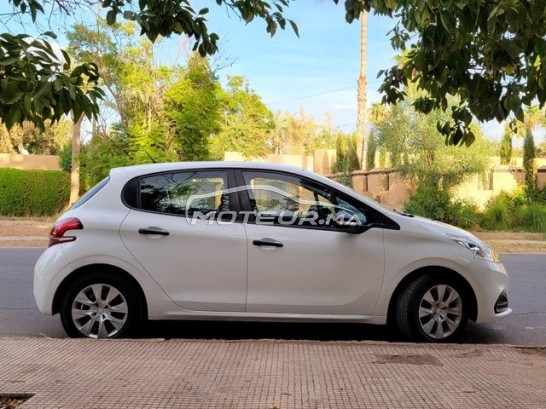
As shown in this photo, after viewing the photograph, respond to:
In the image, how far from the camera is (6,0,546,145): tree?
250cm

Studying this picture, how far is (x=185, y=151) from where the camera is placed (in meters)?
17.4

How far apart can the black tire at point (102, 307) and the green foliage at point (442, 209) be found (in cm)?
1600

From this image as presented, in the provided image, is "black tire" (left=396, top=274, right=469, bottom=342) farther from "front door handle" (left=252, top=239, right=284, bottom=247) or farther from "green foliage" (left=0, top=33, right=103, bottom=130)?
"green foliage" (left=0, top=33, right=103, bottom=130)

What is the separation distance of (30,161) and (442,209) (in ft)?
86.1

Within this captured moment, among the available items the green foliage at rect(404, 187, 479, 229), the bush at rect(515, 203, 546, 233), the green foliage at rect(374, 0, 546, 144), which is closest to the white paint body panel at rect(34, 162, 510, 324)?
the green foliage at rect(374, 0, 546, 144)

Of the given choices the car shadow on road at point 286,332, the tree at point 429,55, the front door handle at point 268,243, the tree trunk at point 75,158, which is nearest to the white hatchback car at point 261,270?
the front door handle at point 268,243

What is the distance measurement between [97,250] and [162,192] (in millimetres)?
823

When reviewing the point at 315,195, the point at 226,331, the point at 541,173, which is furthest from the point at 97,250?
the point at 541,173

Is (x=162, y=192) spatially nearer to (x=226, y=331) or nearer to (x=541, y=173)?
(x=226, y=331)

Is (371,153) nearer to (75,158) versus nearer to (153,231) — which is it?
(75,158)

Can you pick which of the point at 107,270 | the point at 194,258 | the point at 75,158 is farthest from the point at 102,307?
the point at 75,158

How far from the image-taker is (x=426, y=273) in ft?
17.2

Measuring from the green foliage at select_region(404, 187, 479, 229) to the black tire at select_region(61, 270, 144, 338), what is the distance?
15996mm

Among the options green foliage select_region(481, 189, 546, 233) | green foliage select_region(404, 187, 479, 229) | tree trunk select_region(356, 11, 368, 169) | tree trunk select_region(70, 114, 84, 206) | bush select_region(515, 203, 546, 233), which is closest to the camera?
green foliage select_region(404, 187, 479, 229)
